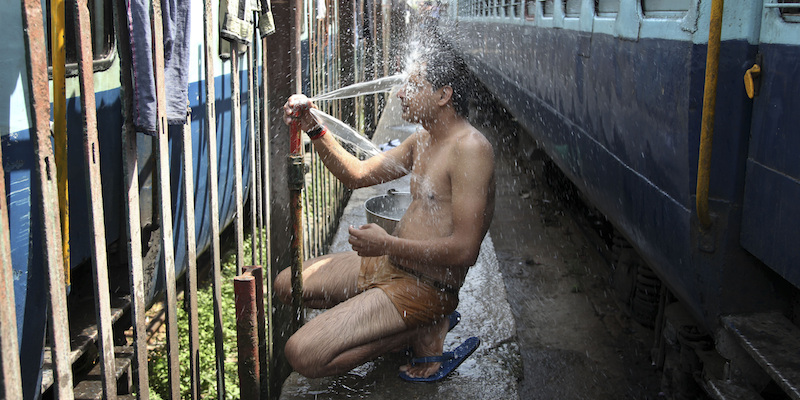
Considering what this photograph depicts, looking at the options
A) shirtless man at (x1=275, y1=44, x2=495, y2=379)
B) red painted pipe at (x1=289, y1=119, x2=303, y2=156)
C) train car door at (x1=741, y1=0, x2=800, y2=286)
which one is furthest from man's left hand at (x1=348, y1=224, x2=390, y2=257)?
train car door at (x1=741, y1=0, x2=800, y2=286)

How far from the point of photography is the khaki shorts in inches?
115

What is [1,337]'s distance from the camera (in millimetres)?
1332

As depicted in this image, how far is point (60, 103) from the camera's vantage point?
1.95m

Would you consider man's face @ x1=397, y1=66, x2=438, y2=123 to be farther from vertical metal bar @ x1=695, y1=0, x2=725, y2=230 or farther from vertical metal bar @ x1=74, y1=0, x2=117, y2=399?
vertical metal bar @ x1=74, y1=0, x2=117, y2=399

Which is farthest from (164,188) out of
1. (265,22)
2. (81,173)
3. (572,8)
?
(572,8)

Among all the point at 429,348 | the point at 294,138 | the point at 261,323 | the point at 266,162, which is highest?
the point at 294,138

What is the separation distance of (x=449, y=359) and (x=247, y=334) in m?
1.08

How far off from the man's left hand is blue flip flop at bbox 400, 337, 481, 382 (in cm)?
62

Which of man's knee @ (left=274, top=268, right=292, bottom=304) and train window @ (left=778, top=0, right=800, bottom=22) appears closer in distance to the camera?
train window @ (left=778, top=0, right=800, bottom=22)

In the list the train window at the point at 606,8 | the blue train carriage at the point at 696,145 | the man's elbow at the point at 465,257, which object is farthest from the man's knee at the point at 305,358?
the train window at the point at 606,8

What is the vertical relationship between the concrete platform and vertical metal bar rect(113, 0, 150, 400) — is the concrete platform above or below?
below

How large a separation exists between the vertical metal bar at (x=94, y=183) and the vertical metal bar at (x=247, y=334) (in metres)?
0.69

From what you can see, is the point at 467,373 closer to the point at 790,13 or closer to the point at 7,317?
the point at 790,13

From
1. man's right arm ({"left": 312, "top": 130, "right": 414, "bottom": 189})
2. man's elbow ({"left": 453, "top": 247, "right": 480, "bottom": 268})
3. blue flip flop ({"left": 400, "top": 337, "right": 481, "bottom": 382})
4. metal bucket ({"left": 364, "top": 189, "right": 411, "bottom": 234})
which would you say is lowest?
blue flip flop ({"left": 400, "top": 337, "right": 481, "bottom": 382})
